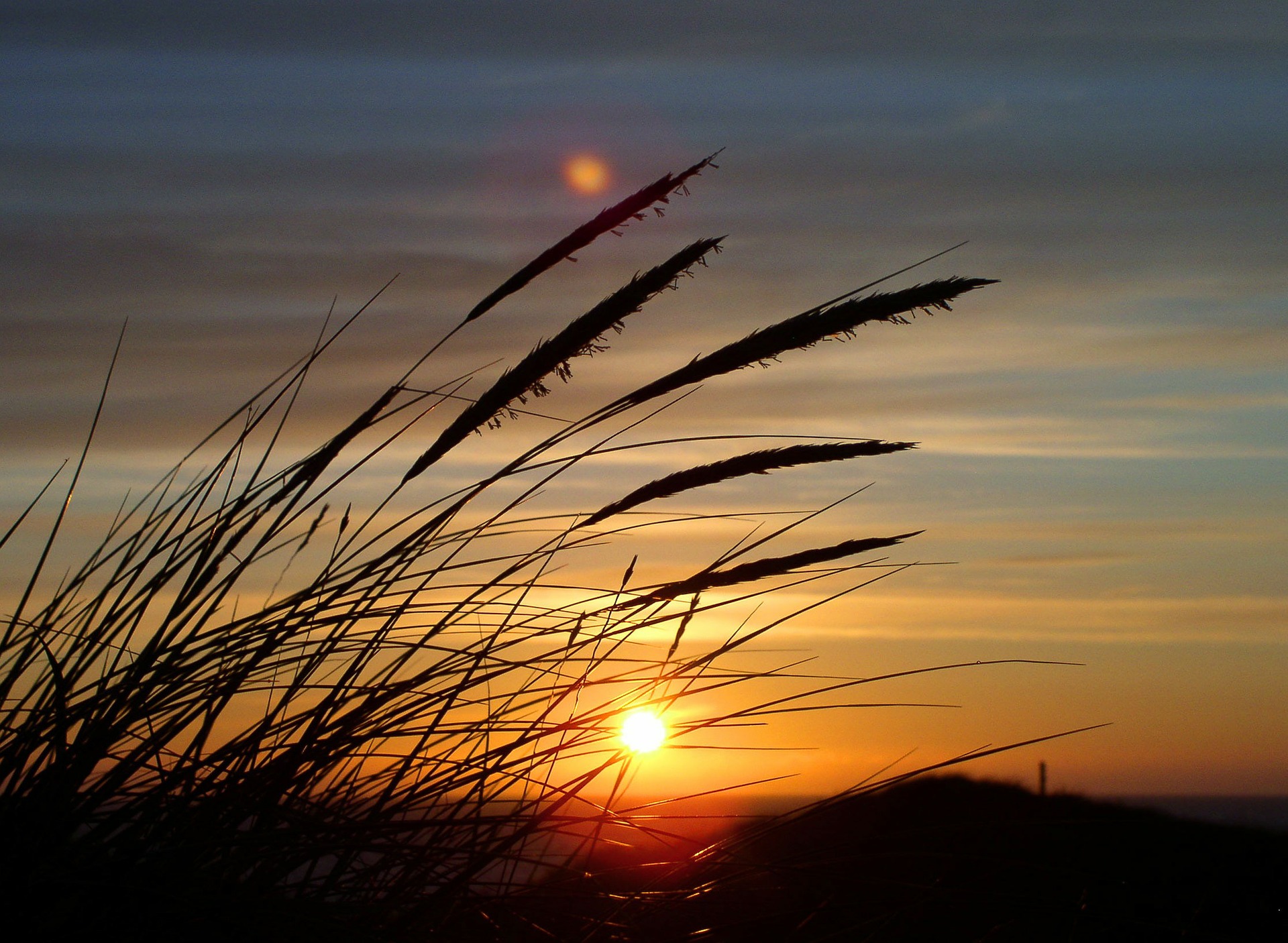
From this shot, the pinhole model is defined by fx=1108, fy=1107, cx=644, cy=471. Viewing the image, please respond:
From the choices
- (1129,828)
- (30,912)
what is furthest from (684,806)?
(1129,828)

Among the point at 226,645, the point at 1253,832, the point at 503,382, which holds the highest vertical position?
the point at 503,382

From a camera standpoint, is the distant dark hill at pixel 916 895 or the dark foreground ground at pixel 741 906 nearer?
the dark foreground ground at pixel 741 906

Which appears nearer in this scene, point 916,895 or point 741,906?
point 916,895

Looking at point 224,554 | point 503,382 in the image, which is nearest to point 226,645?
point 224,554

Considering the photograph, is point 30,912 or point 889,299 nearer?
point 30,912

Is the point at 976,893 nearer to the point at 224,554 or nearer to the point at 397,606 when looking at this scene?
the point at 397,606

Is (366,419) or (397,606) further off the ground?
(366,419)

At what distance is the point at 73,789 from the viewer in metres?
1.35

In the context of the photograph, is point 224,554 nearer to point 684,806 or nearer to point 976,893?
point 684,806

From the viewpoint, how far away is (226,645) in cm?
163

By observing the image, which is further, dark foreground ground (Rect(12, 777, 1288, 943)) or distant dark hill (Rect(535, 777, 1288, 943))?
distant dark hill (Rect(535, 777, 1288, 943))

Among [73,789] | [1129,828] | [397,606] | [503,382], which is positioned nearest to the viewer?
[73,789]

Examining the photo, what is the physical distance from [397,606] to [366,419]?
34 centimetres

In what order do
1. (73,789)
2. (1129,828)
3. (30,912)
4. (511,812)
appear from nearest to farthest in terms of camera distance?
(30,912)
(73,789)
(511,812)
(1129,828)
